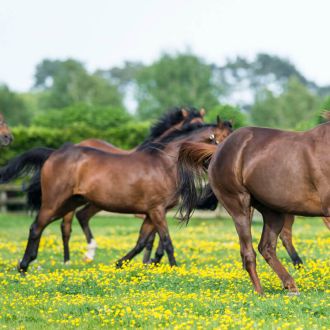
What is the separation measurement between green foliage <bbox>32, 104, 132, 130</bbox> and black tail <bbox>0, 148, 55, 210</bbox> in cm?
2055

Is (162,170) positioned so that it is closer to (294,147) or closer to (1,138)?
(294,147)

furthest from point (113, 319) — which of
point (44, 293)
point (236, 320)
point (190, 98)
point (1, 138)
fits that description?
point (190, 98)

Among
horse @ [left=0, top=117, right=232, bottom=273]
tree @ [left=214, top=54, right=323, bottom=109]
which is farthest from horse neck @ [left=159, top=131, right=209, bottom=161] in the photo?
tree @ [left=214, top=54, right=323, bottom=109]

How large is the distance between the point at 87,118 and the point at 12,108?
83.2 feet

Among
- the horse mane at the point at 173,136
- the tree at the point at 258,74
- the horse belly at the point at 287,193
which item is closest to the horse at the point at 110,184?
the horse mane at the point at 173,136

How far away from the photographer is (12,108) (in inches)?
2322

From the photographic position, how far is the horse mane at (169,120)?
1333 centimetres

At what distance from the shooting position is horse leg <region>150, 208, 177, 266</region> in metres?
11.6

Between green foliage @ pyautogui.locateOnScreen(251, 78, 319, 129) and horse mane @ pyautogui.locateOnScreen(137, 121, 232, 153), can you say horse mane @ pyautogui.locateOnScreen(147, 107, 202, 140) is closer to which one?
horse mane @ pyautogui.locateOnScreen(137, 121, 232, 153)

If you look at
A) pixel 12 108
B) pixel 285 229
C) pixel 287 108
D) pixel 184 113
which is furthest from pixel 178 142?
pixel 287 108

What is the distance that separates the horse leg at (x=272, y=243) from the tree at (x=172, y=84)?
59411 mm

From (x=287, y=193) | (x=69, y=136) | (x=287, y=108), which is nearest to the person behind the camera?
(x=287, y=193)

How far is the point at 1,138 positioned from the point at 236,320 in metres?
10.9

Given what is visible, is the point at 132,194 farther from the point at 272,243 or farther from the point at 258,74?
the point at 258,74
